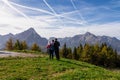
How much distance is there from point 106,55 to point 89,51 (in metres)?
10.2

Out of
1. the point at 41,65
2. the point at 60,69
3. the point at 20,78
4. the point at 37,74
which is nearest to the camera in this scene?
the point at 20,78

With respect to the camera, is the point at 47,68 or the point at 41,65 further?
the point at 41,65

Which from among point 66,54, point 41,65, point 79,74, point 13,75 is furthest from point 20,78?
point 66,54

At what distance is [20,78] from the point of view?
99.7ft

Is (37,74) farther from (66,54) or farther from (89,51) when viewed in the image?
(66,54)

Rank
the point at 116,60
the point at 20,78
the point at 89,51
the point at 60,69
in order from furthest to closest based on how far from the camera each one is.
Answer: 1. the point at 116,60
2. the point at 89,51
3. the point at 60,69
4. the point at 20,78

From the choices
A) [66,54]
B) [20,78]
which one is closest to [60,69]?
[20,78]

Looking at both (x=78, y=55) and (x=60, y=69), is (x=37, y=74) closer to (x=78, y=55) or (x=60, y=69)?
(x=60, y=69)

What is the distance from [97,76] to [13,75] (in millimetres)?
8623

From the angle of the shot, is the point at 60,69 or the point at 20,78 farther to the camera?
the point at 60,69

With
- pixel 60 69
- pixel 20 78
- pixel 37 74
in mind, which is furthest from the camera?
pixel 60 69

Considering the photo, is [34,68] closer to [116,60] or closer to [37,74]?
[37,74]

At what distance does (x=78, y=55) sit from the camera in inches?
6535

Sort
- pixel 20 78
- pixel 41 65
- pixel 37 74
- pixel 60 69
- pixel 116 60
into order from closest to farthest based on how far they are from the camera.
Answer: pixel 20 78, pixel 37 74, pixel 60 69, pixel 41 65, pixel 116 60
